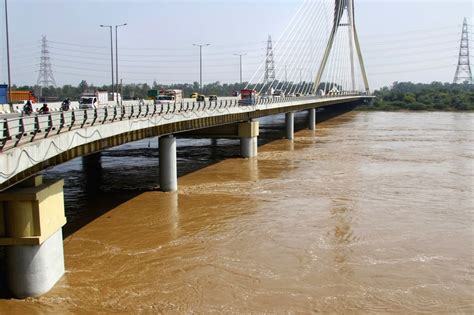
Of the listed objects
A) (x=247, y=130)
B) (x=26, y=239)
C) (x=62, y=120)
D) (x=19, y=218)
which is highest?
(x=62, y=120)

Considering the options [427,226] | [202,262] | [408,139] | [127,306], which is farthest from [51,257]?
[408,139]

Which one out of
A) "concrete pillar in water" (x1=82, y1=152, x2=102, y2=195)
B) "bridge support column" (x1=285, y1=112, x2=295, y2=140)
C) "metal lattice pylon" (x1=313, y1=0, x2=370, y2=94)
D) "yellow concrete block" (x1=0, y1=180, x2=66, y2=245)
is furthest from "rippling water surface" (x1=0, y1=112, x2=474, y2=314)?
"metal lattice pylon" (x1=313, y1=0, x2=370, y2=94)

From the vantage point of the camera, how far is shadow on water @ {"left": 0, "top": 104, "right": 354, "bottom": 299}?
2441cm

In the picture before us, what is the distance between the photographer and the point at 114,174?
1387 inches

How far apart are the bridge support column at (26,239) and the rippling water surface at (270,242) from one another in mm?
476

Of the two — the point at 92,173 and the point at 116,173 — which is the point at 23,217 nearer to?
the point at 116,173

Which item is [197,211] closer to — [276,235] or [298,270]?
[276,235]

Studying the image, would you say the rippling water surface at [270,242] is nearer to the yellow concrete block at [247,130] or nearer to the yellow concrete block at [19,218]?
the yellow concrete block at [19,218]

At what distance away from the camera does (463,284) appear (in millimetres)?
15023

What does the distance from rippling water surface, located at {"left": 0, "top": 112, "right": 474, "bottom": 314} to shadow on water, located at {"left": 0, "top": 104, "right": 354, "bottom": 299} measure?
0.73 feet

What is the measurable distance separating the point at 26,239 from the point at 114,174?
69.7 ft

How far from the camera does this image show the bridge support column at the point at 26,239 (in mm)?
14155

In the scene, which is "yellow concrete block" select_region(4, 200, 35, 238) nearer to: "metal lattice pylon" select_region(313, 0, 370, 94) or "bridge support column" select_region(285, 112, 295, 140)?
"bridge support column" select_region(285, 112, 295, 140)

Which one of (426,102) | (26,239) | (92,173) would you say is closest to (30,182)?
(26,239)
